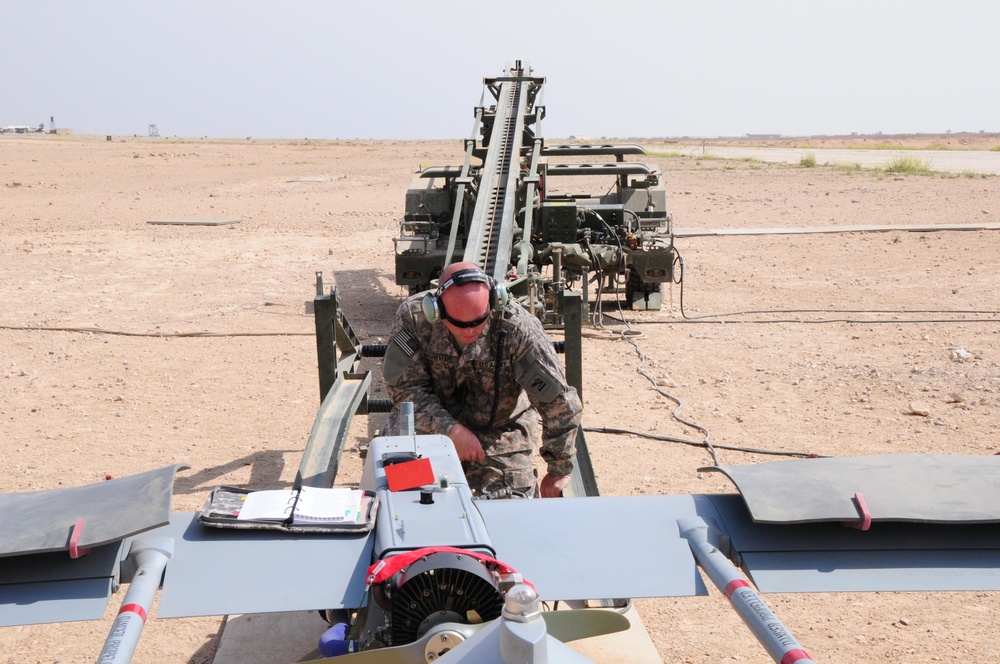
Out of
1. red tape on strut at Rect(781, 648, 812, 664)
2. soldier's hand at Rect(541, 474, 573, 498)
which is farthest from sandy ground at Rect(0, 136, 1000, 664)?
soldier's hand at Rect(541, 474, 573, 498)

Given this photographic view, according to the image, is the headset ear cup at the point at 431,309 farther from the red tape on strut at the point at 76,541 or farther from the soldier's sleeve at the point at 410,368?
the red tape on strut at the point at 76,541

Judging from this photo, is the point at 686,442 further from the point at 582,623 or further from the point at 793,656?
the point at 793,656

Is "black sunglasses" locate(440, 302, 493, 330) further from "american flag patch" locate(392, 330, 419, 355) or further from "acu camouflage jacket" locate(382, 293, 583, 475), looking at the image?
"american flag patch" locate(392, 330, 419, 355)

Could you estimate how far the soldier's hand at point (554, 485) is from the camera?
412 centimetres

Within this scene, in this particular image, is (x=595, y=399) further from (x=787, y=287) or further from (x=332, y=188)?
(x=332, y=188)

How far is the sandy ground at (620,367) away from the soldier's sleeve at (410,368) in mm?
1297

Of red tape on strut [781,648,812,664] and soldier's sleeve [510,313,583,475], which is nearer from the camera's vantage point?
red tape on strut [781,648,812,664]

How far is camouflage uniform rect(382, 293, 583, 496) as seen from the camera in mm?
4199

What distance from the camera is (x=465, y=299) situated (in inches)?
151

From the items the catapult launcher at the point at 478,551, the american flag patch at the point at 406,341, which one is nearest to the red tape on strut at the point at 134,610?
the catapult launcher at the point at 478,551

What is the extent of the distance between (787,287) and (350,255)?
6.52m

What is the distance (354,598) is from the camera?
1985mm

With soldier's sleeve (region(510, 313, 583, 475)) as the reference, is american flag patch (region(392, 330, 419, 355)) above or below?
above

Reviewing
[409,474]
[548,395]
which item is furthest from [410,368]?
[409,474]
